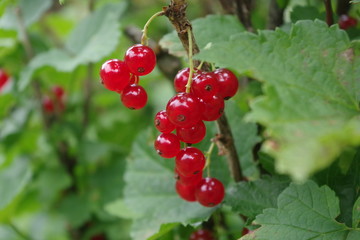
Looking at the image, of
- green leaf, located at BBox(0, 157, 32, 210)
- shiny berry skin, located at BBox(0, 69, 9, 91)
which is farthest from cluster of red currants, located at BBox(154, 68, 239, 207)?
shiny berry skin, located at BBox(0, 69, 9, 91)

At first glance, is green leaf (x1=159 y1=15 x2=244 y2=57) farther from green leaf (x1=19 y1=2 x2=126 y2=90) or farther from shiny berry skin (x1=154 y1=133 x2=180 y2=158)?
green leaf (x1=19 y1=2 x2=126 y2=90)

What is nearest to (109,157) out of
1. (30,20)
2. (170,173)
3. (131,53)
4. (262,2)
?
(30,20)

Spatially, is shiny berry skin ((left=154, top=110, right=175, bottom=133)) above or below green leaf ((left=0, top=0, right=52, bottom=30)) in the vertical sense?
above

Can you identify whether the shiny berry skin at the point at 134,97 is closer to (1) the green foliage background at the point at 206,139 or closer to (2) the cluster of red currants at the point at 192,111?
(2) the cluster of red currants at the point at 192,111

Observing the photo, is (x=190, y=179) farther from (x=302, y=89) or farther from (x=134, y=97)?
(x=302, y=89)

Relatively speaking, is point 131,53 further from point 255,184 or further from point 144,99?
point 255,184

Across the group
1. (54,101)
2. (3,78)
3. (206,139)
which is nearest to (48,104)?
(54,101)

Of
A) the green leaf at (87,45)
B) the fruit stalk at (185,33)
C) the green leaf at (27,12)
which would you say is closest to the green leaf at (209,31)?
the fruit stalk at (185,33)
